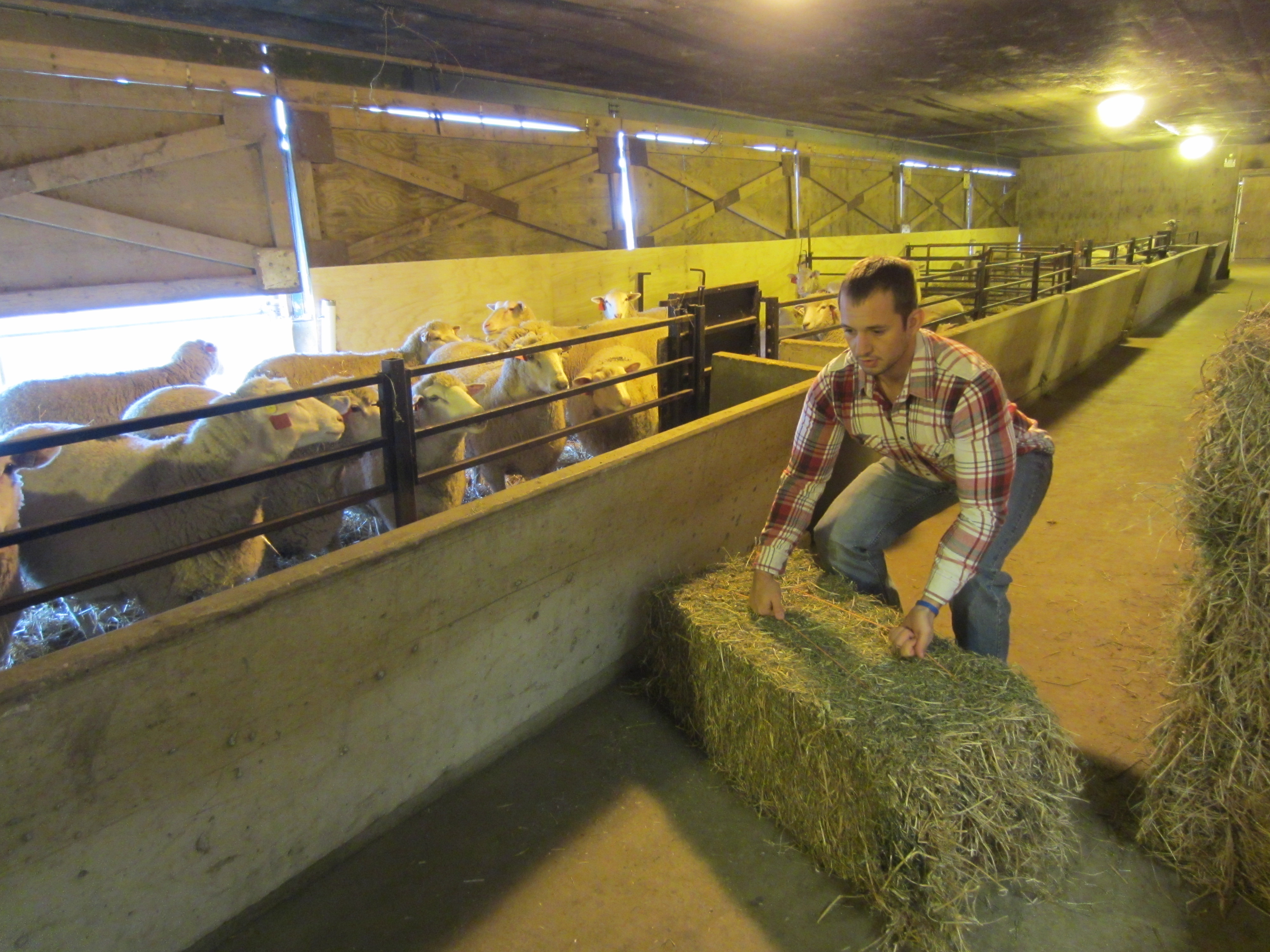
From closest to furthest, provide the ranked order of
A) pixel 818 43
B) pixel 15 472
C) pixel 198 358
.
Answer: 1. pixel 15 472
2. pixel 198 358
3. pixel 818 43

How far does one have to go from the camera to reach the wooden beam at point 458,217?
7.64 m

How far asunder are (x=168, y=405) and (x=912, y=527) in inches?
141

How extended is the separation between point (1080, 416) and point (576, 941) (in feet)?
23.2

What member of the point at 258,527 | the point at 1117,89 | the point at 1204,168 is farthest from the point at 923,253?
the point at 258,527

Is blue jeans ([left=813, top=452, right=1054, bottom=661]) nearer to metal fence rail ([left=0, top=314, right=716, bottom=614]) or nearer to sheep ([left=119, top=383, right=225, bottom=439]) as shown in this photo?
metal fence rail ([left=0, top=314, right=716, bottom=614])

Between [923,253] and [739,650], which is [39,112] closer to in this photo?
[739,650]

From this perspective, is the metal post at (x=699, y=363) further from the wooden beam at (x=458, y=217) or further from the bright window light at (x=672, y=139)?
the bright window light at (x=672, y=139)

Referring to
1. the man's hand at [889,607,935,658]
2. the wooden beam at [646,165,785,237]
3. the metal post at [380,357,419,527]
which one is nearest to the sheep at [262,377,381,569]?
the metal post at [380,357,419,527]

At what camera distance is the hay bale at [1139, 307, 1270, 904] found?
1.89 m

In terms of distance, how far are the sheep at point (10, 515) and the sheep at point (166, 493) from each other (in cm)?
8

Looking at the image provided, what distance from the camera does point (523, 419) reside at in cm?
462

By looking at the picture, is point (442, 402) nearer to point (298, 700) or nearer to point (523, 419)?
point (523, 419)

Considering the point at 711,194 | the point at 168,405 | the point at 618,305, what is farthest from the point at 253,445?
the point at 711,194

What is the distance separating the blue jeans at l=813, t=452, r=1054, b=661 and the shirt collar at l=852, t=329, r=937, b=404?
0.47m
